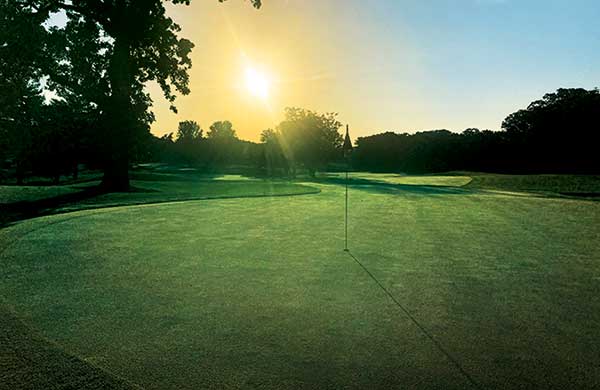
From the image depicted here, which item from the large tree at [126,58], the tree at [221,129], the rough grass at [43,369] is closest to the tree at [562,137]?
the large tree at [126,58]

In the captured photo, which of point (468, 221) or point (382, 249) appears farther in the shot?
point (468, 221)

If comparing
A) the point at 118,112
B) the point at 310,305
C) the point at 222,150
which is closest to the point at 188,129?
the point at 222,150

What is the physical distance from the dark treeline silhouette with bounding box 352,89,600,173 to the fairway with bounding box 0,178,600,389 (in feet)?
228

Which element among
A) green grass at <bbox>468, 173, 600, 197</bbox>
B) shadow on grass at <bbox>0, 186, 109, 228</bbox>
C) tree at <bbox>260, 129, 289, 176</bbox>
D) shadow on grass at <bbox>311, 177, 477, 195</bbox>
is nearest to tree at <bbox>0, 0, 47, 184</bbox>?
shadow on grass at <bbox>0, 186, 109, 228</bbox>

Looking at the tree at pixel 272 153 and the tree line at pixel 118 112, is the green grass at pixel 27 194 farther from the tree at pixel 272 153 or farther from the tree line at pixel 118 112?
the tree at pixel 272 153

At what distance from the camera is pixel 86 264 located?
9.27m

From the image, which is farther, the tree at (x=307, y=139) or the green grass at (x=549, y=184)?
the tree at (x=307, y=139)

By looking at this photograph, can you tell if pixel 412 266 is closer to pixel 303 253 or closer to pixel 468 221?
pixel 303 253

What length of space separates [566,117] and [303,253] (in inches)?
3490

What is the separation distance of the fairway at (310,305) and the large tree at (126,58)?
21.7 meters

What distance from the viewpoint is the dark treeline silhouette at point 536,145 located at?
76312mm

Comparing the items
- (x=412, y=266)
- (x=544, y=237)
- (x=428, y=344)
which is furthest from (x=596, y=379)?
(x=544, y=237)

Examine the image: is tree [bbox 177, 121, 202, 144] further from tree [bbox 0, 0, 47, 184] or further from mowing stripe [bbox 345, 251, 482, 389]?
mowing stripe [bbox 345, 251, 482, 389]

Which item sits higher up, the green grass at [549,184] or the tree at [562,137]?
the tree at [562,137]
